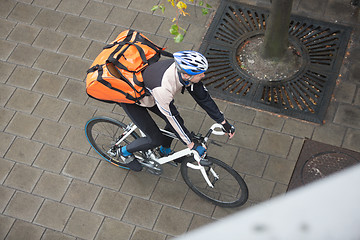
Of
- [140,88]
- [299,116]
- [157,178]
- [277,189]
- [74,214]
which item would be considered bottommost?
[74,214]

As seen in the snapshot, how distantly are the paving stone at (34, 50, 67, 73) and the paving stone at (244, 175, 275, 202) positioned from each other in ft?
10.3

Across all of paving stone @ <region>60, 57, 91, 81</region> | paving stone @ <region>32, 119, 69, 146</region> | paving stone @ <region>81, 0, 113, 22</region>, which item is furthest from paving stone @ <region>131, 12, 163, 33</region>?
paving stone @ <region>32, 119, 69, 146</region>

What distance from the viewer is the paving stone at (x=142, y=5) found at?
6680 mm

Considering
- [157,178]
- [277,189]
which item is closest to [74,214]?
[157,178]

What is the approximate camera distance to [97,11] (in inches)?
266

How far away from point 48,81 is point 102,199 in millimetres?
2019

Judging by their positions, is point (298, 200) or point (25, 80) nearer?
point (298, 200)

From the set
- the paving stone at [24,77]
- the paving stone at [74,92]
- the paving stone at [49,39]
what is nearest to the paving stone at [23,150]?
the paving stone at [74,92]

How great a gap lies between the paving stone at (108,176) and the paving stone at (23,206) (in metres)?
0.71

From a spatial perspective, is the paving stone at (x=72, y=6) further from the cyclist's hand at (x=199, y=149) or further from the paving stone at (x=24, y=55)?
the cyclist's hand at (x=199, y=149)

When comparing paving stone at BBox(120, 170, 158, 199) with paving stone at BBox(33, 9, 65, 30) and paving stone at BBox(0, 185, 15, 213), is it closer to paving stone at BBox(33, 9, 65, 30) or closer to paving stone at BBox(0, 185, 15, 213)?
paving stone at BBox(0, 185, 15, 213)

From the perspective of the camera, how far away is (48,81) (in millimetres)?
6141

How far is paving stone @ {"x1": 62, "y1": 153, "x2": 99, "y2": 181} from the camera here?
532cm

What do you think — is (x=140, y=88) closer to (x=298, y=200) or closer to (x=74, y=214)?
(x=74, y=214)
